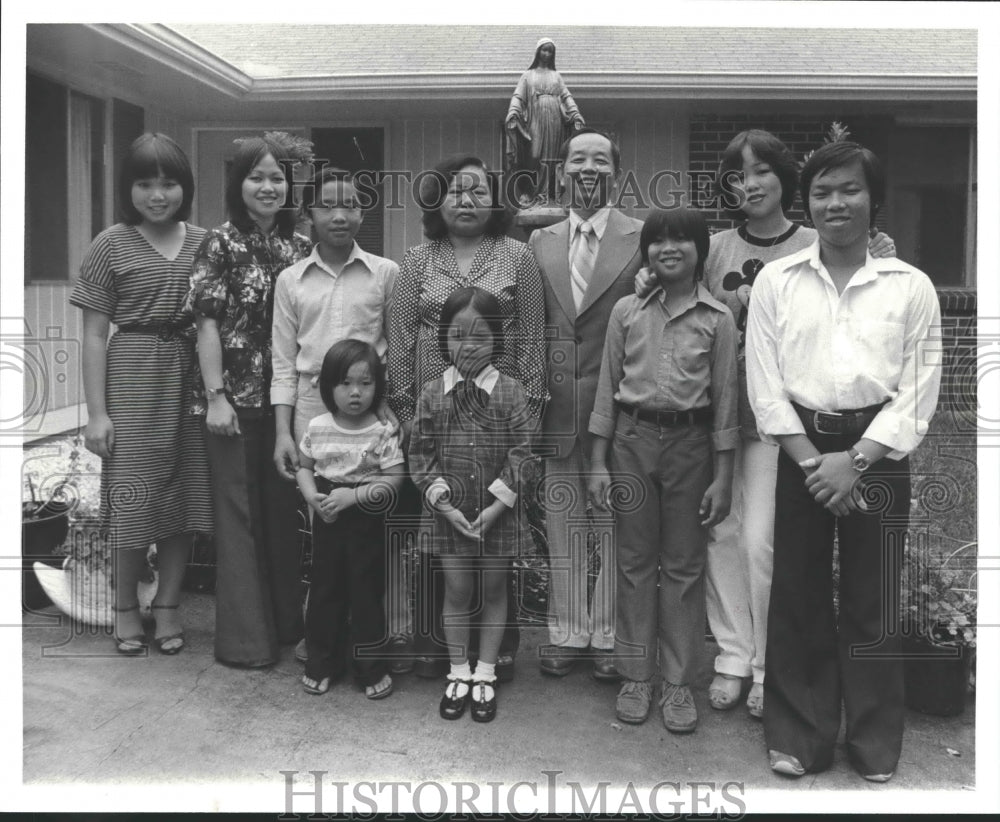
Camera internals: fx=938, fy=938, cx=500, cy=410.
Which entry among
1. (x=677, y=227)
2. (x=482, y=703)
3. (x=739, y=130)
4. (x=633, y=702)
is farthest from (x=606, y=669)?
(x=739, y=130)

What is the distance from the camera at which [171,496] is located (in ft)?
11.5

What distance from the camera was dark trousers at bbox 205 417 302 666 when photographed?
136 inches

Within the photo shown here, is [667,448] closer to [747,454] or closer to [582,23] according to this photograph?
[747,454]

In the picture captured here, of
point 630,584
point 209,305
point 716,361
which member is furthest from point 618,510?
A: point 209,305

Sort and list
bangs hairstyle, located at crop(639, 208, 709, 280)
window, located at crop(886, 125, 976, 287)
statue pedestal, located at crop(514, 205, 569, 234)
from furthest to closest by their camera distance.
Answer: window, located at crop(886, 125, 976, 287) < statue pedestal, located at crop(514, 205, 569, 234) < bangs hairstyle, located at crop(639, 208, 709, 280)

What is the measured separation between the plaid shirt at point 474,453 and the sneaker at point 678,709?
691 mm

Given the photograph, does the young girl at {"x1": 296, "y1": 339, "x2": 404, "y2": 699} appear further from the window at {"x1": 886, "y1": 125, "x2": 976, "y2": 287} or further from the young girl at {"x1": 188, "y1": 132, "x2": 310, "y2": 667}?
the window at {"x1": 886, "y1": 125, "x2": 976, "y2": 287}

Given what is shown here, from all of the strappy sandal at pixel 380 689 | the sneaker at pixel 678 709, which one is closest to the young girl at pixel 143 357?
the strappy sandal at pixel 380 689

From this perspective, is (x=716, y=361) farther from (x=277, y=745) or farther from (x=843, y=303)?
(x=277, y=745)

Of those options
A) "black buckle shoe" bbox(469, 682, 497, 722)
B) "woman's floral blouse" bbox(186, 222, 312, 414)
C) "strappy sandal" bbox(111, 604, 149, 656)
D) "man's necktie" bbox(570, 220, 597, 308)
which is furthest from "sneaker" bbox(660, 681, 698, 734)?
"strappy sandal" bbox(111, 604, 149, 656)

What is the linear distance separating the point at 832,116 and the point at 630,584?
5.24m

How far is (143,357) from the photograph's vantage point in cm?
339

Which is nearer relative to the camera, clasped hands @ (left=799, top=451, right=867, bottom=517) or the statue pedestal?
clasped hands @ (left=799, top=451, right=867, bottom=517)

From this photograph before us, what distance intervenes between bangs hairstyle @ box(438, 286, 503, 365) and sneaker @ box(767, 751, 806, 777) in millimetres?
1518
